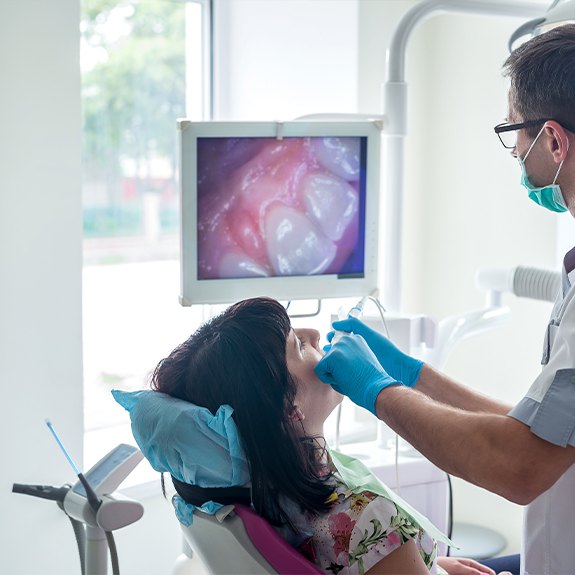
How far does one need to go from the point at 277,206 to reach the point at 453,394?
1.90 feet

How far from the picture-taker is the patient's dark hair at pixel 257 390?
4.80 feet

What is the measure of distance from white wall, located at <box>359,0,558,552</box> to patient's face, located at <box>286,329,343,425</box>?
130 centimetres

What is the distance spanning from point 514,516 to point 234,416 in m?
1.77

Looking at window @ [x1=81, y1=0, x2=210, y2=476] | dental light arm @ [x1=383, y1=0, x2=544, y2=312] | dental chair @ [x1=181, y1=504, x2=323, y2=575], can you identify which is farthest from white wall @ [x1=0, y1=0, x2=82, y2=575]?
dental chair @ [x1=181, y1=504, x2=323, y2=575]

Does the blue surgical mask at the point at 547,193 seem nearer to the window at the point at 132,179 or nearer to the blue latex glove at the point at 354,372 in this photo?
the blue latex glove at the point at 354,372

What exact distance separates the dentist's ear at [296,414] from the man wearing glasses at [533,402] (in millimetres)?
73

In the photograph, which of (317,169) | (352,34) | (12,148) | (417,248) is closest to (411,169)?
(417,248)

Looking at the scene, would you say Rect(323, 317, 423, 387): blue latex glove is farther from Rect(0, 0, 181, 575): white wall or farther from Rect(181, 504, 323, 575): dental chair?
Rect(0, 0, 181, 575): white wall

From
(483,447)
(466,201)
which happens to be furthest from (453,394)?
(466,201)

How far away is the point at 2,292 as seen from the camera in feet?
6.92

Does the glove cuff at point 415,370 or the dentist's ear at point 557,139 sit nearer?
the dentist's ear at point 557,139

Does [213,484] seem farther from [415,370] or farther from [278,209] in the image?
[278,209]

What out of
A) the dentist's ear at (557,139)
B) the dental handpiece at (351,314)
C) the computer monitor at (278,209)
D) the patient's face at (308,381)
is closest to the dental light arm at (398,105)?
the computer monitor at (278,209)

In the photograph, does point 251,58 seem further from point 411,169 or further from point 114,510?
point 114,510
